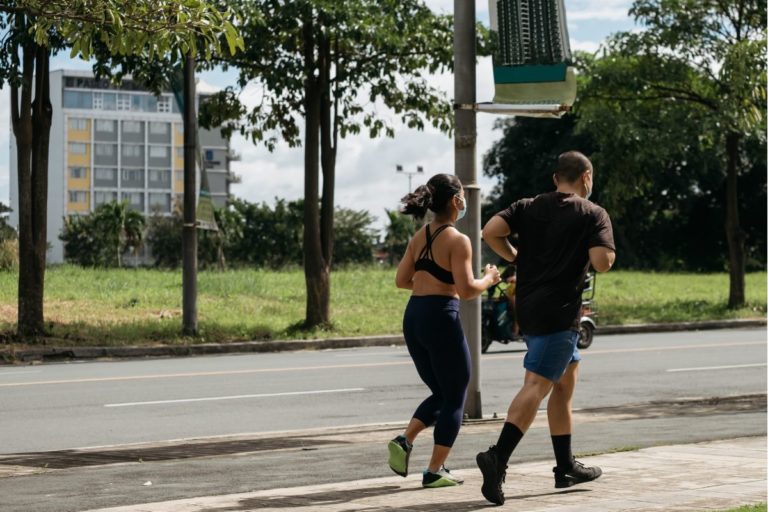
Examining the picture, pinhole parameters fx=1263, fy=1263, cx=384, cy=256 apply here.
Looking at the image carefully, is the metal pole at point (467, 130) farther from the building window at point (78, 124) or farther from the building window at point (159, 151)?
the building window at point (159, 151)

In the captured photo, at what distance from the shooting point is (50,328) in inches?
837

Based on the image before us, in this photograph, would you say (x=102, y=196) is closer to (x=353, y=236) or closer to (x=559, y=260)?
(x=353, y=236)

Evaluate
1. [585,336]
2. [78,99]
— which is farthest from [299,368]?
[78,99]

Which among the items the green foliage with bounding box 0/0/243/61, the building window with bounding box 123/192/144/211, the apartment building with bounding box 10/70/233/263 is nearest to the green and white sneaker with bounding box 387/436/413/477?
the green foliage with bounding box 0/0/243/61

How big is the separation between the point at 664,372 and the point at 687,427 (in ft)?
19.7

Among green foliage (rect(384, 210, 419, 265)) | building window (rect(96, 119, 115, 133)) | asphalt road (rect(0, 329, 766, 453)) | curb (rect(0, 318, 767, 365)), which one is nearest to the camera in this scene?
asphalt road (rect(0, 329, 766, 453))

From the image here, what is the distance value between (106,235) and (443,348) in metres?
81.6

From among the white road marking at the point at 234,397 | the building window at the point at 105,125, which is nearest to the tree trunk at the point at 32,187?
the white road marking at the point at 234,397

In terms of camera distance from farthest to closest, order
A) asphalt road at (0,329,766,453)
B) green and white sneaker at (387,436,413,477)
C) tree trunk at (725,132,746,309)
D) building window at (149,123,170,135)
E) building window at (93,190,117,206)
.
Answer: building window at (149,123,170,135) < building window at (93,190,117,206) < tree trunk at (725,132,746,309) < asphalt road at (0,329,766,453) < green and white sneaker at (387,436,413,477)

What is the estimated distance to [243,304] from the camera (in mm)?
27062

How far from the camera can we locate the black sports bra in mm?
7234

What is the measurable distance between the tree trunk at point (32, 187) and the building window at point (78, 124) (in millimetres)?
142224

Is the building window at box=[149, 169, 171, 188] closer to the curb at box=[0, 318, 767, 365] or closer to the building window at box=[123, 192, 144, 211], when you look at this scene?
the building window at box=[123, 192, 144, 211]

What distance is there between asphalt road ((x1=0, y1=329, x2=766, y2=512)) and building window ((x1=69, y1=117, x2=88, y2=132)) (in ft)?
472
